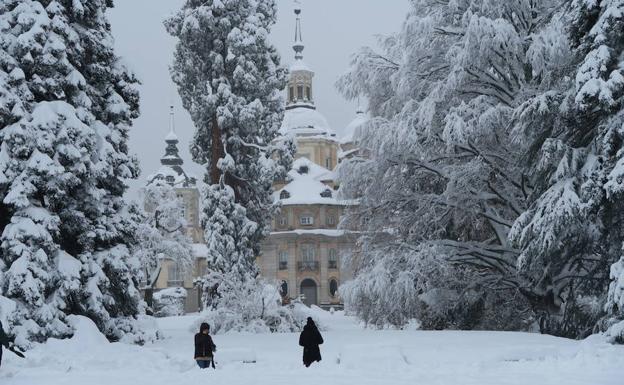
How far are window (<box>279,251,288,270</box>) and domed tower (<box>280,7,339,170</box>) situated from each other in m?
11.2

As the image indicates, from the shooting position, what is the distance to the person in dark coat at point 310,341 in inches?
603

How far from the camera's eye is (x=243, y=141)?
29.0m

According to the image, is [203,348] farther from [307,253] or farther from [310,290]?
[310,290]

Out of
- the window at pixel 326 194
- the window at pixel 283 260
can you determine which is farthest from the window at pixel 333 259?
the window at pixel 326 194

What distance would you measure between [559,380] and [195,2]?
20981mm

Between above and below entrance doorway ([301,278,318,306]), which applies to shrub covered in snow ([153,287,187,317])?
below

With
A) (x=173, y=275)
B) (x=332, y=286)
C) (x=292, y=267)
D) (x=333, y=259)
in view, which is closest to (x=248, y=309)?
(x=292, y=267)

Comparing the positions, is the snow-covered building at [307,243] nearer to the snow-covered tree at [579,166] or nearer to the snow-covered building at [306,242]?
the snow-covered building at [306,242]

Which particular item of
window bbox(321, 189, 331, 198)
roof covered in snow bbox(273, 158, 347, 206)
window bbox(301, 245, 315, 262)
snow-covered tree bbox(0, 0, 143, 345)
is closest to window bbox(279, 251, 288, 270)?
window bbox(301, 245, 315, 262)

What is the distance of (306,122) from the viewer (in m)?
88.8

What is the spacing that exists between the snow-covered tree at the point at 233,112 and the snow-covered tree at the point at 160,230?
7.59m

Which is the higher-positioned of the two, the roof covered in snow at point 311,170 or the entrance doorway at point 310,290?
the roof covered in snow at point 311,170

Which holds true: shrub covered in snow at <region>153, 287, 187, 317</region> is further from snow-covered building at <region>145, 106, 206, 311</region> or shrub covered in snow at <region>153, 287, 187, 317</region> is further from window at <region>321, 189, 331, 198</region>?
window at <region>321, 189, 331, 198</region>

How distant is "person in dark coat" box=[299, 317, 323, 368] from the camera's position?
603 inches
